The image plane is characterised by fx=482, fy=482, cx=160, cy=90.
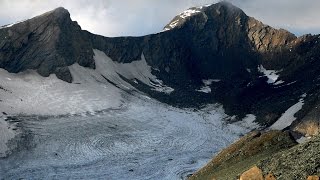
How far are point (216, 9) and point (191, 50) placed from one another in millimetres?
22708

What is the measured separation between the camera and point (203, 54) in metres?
153

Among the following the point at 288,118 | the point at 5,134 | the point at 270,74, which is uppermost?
the point at 270,74

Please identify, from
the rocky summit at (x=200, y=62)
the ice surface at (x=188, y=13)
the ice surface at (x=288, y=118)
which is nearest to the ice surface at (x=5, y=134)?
the rocky summit at (x=200, y=62)

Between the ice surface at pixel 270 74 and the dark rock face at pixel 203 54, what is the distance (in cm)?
131

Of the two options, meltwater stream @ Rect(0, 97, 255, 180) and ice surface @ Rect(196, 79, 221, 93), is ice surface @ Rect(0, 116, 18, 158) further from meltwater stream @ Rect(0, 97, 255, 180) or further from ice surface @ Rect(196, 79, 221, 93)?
ice surface @ Rect(196, 79, 221, 93)

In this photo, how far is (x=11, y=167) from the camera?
190 ft

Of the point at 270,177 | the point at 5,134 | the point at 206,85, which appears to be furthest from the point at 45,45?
the point at 270,177

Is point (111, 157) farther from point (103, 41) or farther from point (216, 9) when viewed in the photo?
point (216, 9)

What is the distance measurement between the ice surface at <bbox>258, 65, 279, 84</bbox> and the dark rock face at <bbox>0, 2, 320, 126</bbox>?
1.31 m

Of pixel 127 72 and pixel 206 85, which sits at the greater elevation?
pixel 127 72

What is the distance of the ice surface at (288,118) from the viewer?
87.5m

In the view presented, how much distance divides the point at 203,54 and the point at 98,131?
80076 mm

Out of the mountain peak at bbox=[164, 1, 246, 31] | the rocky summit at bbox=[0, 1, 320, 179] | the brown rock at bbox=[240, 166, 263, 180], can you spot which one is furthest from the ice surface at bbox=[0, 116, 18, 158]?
the mountain peak at bbox=[164, 1, 246, 31]

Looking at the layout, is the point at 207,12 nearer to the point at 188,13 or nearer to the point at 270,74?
the point at 188,13
